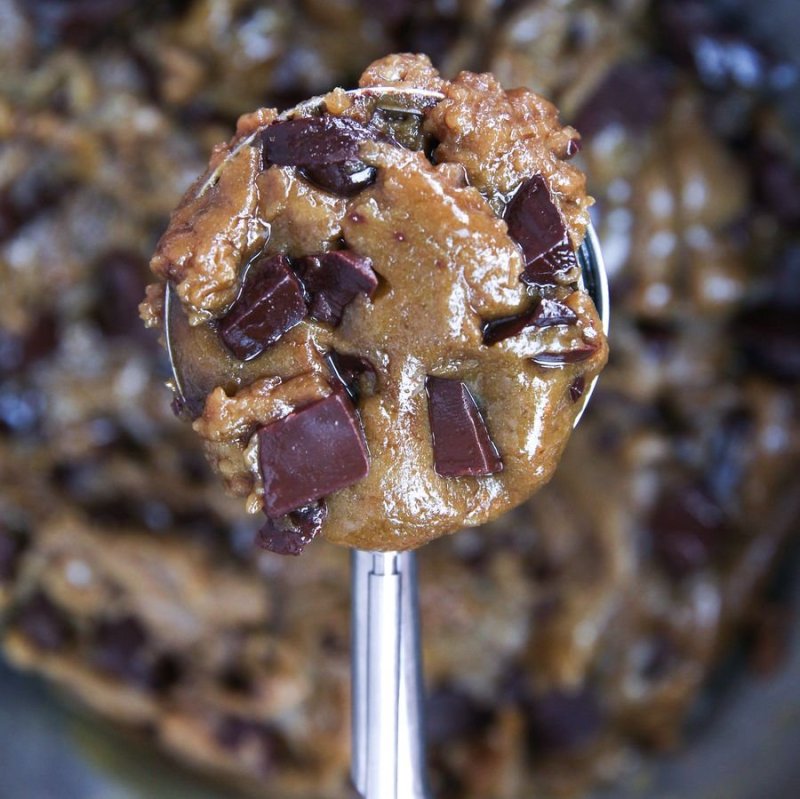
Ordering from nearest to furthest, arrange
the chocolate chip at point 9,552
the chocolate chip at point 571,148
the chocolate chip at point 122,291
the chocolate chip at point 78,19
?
the chocolate chip at point 571,148
the chocolate chip at point 78,19
the chocolate chip at point 122,291
the chocolate chip at point 9,552

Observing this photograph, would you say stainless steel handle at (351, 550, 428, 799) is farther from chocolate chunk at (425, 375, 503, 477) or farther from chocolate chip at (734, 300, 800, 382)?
chocolate chip at (734, 300, 800, 382)

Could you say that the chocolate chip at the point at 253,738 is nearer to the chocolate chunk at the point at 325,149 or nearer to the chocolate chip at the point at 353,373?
the chocolate chip at the point at 353,373

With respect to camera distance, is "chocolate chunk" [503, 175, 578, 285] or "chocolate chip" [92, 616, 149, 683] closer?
"chocolate chunk" [503, 175, 578, 285]

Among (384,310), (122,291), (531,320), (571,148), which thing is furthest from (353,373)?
(122,291)

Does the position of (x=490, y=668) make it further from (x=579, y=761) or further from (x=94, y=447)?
(x=94, y=447)

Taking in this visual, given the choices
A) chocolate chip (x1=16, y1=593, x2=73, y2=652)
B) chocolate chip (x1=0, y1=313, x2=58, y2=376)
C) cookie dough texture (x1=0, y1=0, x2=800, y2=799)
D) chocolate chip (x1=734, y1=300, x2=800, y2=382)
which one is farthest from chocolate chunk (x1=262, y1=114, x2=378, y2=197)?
chocolate chip (x1=16, y1=593, x2=73, y2=652)

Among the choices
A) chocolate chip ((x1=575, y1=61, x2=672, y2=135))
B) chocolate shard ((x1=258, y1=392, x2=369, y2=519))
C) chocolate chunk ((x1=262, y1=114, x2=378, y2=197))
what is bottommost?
chocolate shard ((x1=258, y1=392, x2=369, y2=519))

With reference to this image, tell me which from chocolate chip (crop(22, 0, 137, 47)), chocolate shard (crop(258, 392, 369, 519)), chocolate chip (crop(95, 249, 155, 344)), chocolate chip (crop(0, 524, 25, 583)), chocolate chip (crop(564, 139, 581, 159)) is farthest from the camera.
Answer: chocolate chip (crop(0, 524, 25, 583))

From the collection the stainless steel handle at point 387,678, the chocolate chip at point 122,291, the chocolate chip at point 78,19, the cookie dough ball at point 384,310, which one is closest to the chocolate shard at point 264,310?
the cookie dough ball at point 384,310
